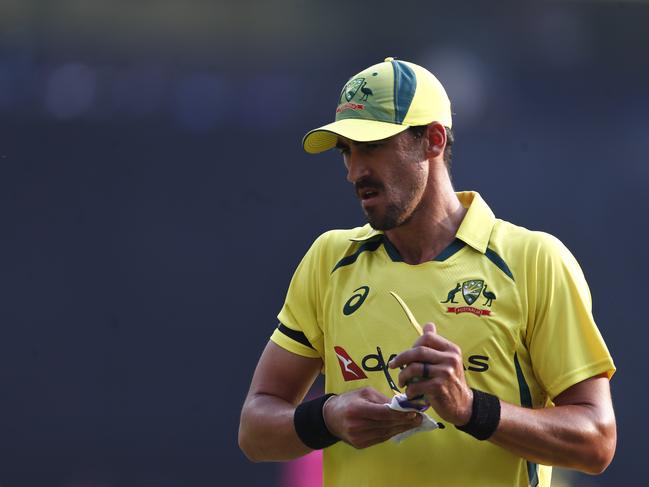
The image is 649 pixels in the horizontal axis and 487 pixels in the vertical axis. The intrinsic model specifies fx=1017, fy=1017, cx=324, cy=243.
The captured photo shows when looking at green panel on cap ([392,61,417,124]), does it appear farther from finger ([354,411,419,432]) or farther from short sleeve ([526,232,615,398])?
finger ([354,411,419,432])

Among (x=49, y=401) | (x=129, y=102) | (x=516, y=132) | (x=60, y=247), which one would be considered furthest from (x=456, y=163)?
(x=49, y=401)

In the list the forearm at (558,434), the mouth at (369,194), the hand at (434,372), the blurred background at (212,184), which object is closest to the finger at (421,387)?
the hand at (434,372)

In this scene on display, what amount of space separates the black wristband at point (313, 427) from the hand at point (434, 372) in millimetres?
305

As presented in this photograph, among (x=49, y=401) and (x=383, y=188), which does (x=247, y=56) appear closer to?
(x=49, y=401)

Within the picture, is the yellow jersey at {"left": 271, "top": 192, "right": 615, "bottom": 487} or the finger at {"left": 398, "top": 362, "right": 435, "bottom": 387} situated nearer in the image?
the finger at {"left": 398, "top": 362, "right": 435, "bottom": 387}

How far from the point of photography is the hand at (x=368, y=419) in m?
1.97

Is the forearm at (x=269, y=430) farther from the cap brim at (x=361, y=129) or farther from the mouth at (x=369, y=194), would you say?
the cap brim at (x=361, y=129)

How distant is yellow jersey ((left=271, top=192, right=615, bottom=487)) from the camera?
6.93 feet

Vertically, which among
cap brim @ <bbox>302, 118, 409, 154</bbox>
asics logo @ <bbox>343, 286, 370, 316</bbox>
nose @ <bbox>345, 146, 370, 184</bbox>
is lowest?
asics logo @ <bbox>343, 286, 370, 316</bbox>

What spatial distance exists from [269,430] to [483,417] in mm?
545

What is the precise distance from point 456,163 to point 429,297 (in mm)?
1838

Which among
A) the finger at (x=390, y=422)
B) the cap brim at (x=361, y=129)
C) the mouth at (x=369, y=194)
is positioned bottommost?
the finger at (x=390, y=422)

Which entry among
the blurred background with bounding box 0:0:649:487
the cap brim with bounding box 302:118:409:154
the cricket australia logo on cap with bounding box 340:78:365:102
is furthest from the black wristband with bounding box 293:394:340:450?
the blurred background with bounding box 0:0:649:487

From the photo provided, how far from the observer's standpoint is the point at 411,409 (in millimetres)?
1928
